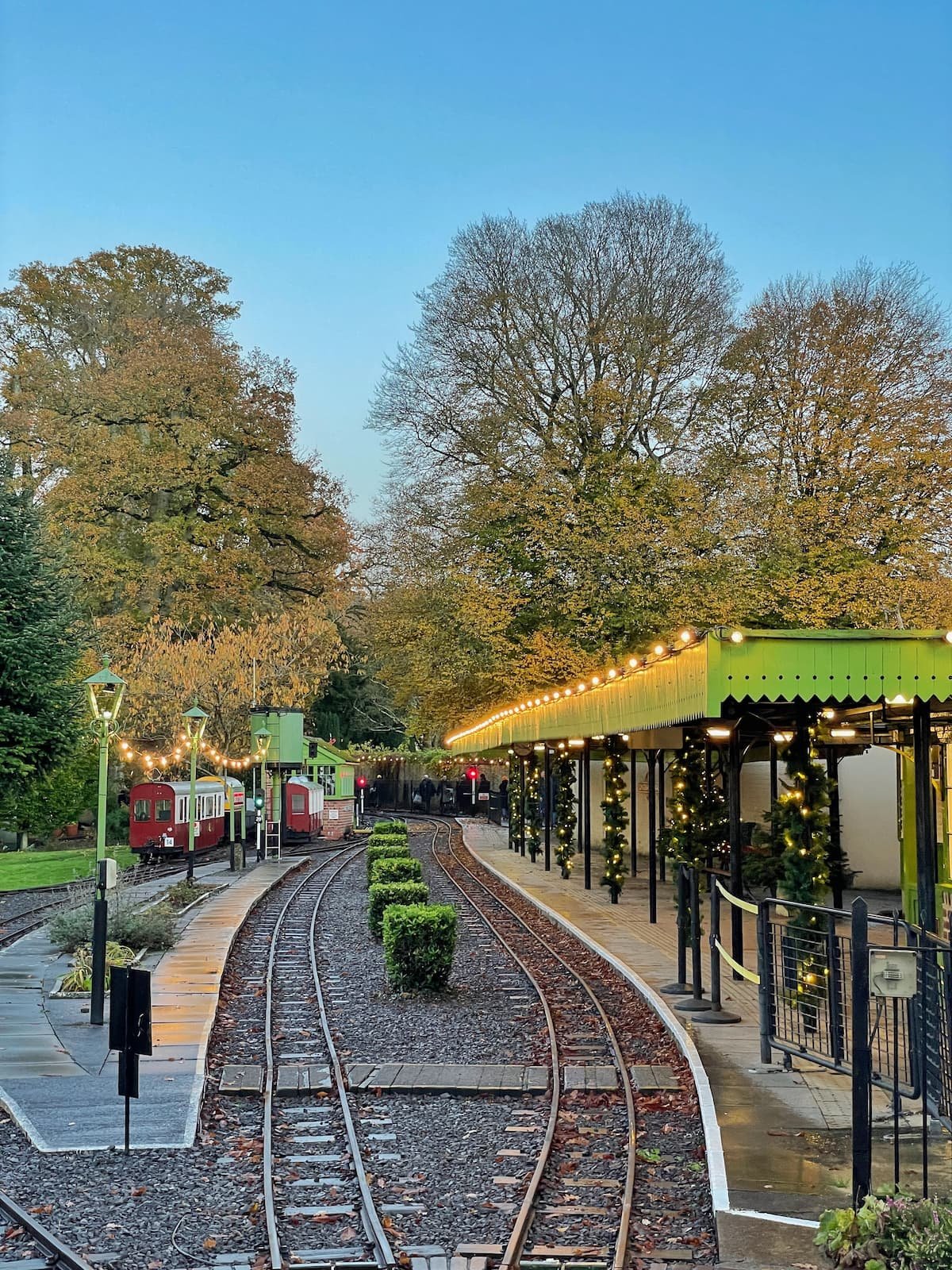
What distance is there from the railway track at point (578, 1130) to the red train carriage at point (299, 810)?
27599 millimetres

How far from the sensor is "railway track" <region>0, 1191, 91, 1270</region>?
6.70 meters

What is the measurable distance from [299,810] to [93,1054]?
33.0 metres

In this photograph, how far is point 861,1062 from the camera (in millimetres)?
7004

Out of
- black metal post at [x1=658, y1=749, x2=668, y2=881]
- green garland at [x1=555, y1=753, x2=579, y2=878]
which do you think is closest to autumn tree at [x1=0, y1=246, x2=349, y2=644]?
green garland at [x1=555, y1=753, x2=579, y2=878]

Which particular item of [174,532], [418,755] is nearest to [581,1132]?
[174,532]

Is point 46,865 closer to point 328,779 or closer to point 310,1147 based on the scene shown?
point 328,779

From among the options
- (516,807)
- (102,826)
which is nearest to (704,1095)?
(102,826)

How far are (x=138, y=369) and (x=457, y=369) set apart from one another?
40.3 ft

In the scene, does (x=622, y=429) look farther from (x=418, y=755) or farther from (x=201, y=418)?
(x=418, y=755)

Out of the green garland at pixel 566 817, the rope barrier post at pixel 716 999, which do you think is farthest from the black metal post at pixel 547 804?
the rope barrier post at pixel 716 999

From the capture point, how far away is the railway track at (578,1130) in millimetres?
7152

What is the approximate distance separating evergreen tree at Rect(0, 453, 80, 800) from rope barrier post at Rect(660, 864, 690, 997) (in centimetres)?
1052

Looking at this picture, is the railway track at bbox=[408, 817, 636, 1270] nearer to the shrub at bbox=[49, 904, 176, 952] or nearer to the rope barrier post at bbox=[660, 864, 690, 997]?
the rope barrier post at bbox=[660, 864, 690, 997]

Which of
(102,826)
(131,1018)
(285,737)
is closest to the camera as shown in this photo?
(131,1018)
